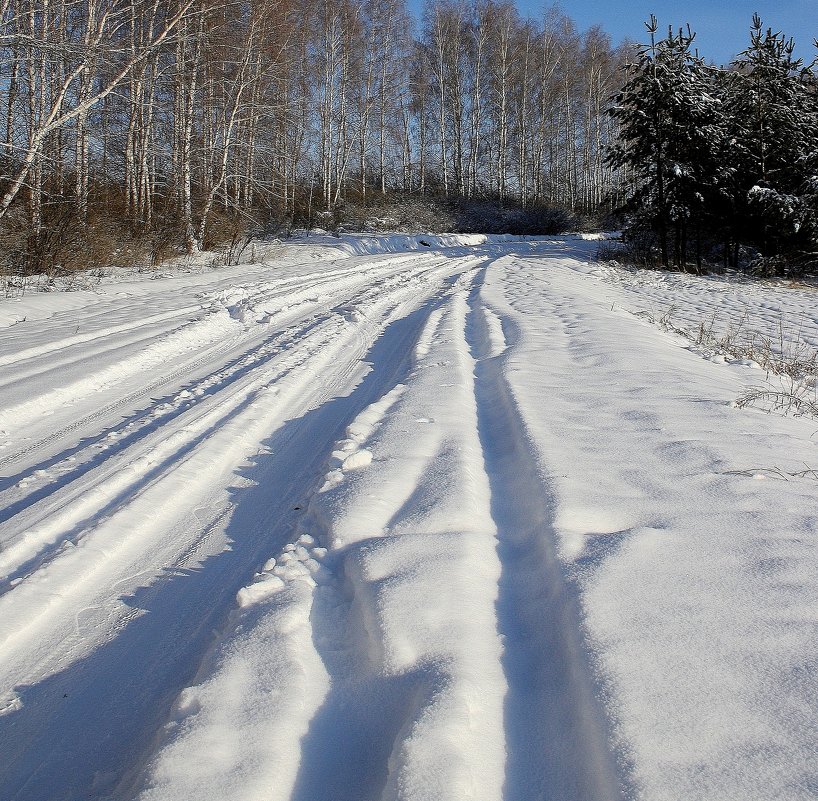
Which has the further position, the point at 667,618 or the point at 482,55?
the point at 482,55

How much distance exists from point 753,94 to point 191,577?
1982cm

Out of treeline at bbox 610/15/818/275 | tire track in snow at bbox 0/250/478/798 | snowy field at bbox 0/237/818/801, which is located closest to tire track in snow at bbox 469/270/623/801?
snowy field at bbox 0/237/818/801

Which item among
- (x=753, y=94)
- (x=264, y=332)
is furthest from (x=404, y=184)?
(x=264, y=332)

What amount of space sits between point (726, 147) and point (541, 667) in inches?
753

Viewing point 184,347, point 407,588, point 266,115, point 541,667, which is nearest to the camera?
point 541,667

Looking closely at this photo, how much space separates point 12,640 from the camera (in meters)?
1.78

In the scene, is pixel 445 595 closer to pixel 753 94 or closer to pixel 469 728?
pixel 469 728

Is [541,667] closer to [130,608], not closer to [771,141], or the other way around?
[130,608]

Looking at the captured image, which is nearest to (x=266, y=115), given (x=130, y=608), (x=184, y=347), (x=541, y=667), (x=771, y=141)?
(x=184, y=347)

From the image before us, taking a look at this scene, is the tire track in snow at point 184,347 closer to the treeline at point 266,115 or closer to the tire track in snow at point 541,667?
the tire track in snow at point 541,667

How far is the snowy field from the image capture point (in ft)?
4.26

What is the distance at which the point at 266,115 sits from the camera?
15.3 metres

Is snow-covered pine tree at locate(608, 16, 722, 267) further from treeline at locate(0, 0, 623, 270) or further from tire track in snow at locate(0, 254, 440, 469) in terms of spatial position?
tire track in snow at locate(0, 254, 440, 469)

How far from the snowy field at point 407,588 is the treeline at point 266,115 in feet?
19.3
